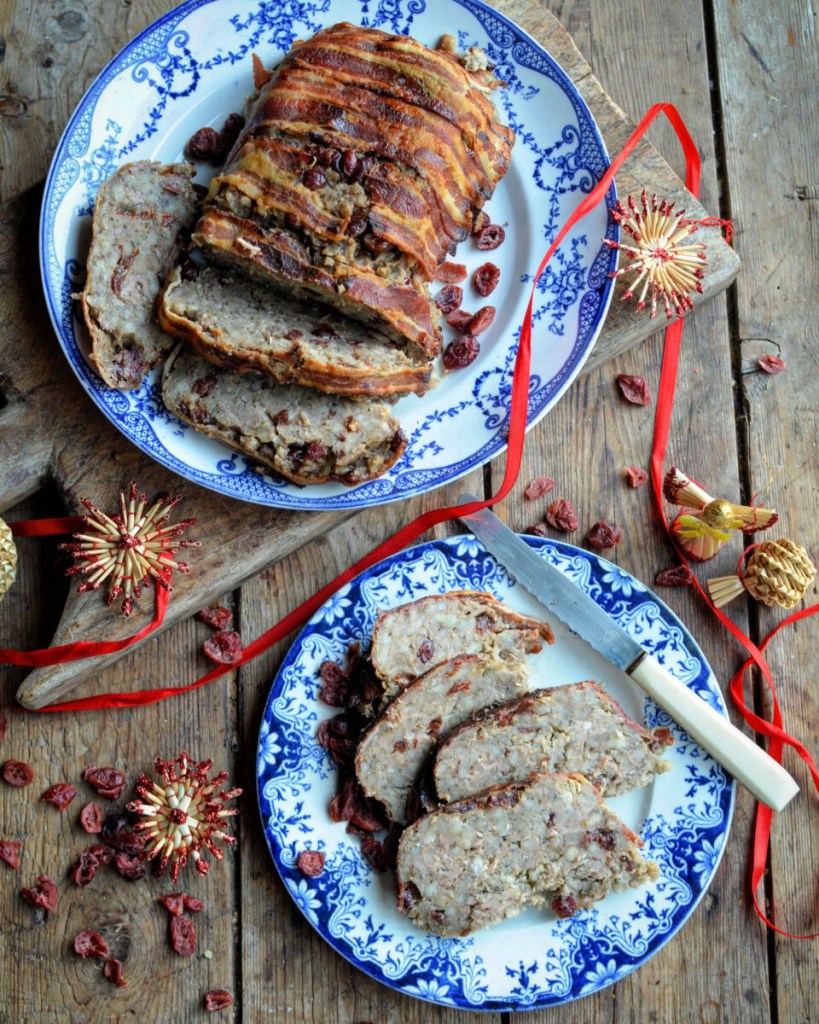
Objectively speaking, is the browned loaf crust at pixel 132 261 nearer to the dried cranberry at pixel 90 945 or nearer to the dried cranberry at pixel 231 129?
the dried cranberry at pixel 231 129

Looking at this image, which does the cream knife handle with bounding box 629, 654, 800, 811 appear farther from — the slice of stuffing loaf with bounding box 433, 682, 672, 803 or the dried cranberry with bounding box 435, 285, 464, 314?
the dried cranberry with bounding box 435, 285, 464, 314

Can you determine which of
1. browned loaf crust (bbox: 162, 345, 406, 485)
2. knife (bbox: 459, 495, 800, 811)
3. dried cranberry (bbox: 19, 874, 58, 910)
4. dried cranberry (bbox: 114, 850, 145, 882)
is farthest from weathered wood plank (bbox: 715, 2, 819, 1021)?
dried cranberry (bbox: 19, 874, 58, 910)

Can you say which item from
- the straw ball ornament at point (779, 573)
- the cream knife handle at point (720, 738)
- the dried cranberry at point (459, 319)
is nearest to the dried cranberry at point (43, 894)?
the cream knife handle at point (720, 738)

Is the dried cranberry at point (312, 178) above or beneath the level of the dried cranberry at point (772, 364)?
above

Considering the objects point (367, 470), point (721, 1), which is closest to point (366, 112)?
point (367, 470)

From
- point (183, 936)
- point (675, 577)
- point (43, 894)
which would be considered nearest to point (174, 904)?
point (183, 936)
